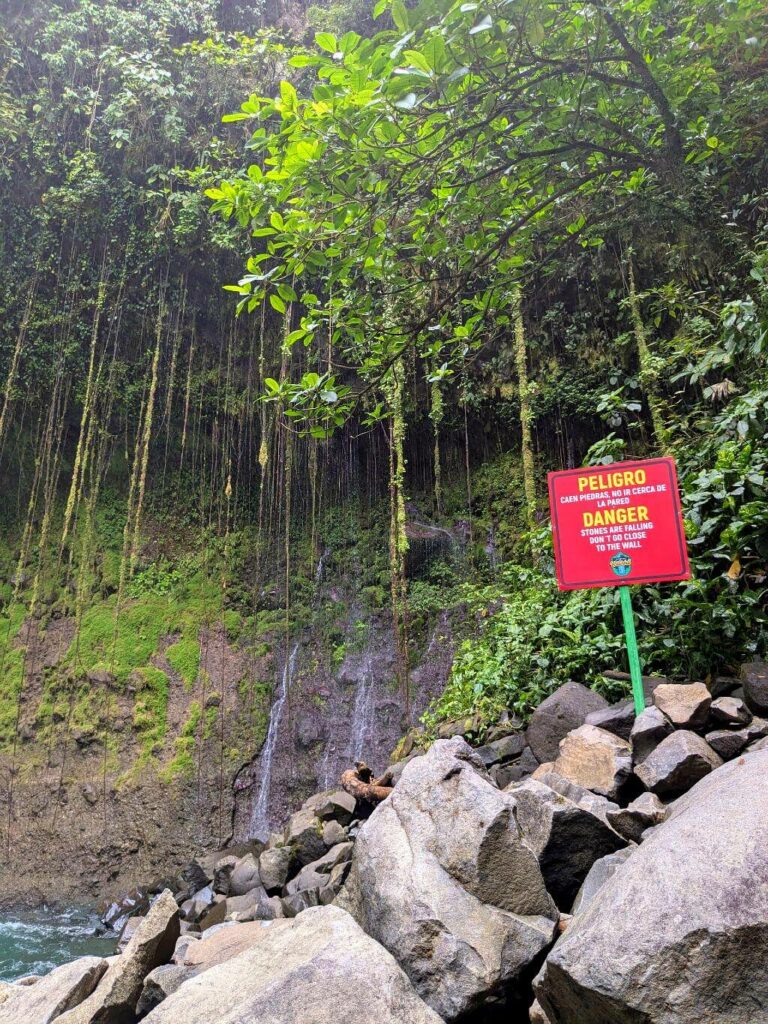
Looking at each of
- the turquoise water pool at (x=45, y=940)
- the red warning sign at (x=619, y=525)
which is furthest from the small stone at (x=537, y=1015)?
the turquoise water pool at (x=45, y=940)

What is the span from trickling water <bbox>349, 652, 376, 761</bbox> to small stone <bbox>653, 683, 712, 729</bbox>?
16.8 ft

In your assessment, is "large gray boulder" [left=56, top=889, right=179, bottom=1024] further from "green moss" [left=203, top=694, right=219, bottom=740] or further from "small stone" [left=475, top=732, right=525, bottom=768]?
"green moss" [left=203, top=694, right=219, bottom=740]

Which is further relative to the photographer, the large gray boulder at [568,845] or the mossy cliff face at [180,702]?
the mossy cliff face at [180,702]

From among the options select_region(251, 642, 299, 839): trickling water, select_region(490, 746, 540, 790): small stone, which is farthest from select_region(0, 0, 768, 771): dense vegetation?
select_region(490, 746, 540, 790): small stone

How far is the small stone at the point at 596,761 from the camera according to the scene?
8.64ft

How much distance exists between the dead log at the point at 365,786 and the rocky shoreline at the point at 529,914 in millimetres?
1266

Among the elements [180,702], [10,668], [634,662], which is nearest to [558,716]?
[634,662]

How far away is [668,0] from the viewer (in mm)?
3098

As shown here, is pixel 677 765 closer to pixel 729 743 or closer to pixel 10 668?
pixel 729 743

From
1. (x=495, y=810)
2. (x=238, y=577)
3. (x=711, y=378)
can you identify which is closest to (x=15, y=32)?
(x=238, y=577)

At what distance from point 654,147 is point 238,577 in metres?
7.58

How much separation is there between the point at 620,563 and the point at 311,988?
245 centimetres

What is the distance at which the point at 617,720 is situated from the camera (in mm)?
3148

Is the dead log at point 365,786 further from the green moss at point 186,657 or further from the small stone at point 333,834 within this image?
the green moss at point 186,657
